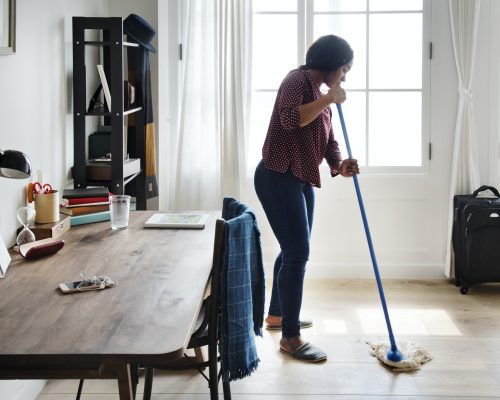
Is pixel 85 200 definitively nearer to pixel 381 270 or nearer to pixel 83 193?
pixel 83 193

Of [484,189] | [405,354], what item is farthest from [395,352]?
[484,189]

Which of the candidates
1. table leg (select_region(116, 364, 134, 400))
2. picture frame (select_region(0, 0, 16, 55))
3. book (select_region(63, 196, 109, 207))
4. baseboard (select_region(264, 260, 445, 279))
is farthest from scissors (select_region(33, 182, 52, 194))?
baseboard (select_region(264, 260, 445, 279))

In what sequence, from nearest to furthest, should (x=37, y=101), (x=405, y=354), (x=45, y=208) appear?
(x=45, y=208)
(x=37, y=101)
(x=405, y=354)

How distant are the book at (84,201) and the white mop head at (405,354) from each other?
1.34 metres

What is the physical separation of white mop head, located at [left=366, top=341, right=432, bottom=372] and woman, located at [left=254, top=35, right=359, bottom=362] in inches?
9.8

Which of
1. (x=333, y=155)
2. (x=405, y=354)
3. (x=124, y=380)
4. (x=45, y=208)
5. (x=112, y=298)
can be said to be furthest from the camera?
(x=333, y=155)

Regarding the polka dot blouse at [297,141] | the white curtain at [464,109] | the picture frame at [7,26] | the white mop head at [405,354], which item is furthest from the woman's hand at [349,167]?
the picture frame at [7,26]

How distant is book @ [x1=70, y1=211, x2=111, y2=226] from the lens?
2.88 meters

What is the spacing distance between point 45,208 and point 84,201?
0.27m

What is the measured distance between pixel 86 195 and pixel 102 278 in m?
0.99

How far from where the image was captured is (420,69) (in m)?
4.40

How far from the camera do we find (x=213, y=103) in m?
4.29

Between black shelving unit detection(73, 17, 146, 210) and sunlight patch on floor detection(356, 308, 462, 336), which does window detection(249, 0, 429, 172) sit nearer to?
sunlight patch on floor detection(356, 308, 462, 336)

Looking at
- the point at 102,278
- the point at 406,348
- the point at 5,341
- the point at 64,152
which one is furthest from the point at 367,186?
the point at 5,341
